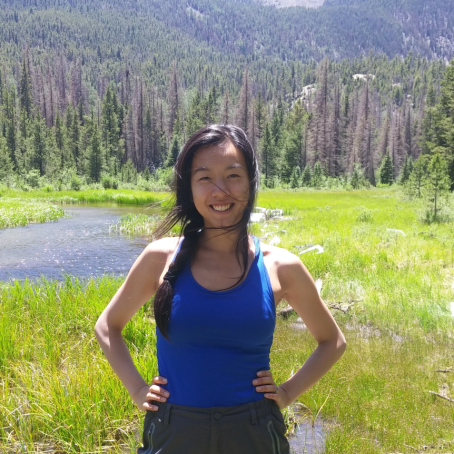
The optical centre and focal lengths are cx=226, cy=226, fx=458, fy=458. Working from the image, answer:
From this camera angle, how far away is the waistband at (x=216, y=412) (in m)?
1.74

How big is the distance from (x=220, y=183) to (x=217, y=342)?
672mm

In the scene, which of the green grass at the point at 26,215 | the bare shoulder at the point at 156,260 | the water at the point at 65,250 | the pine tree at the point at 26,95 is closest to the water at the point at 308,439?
the bare shoulder at the point at 156,260

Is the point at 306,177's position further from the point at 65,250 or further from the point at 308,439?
the point at 308,439

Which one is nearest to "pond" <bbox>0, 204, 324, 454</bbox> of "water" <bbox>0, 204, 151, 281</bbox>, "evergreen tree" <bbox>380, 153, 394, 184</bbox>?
"water" <bbox>0, 204, 151, 281</bbox>

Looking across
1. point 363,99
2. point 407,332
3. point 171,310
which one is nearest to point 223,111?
point 363,99

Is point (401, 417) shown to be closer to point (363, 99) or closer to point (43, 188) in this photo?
point (43, 188)

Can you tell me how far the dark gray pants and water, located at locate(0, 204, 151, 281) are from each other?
8.57 metres

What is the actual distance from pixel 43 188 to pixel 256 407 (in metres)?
46.6

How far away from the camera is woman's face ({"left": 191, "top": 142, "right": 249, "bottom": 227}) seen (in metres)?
1.99

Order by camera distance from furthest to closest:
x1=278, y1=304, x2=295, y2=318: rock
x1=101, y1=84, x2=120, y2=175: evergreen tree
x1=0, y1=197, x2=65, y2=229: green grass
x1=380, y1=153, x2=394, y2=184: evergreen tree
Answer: x1=101, y1=84, x2=120, y2=175: evergreen tree
x1=380, y1=153, x2=394, y2=184: evergreen tree
x1=0, y1=197, x2=65, y2=229: green grass
x1=278, y1=304, x2=295, y2=318: rock

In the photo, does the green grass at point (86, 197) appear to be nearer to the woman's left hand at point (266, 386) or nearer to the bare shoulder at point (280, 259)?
the bare shoulder at point (280, 259)

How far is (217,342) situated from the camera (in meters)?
1.76

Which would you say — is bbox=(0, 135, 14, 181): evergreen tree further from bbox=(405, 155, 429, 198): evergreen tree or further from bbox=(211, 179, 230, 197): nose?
bbox=(211, 179, 230, 197): nose

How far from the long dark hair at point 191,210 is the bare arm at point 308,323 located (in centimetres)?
21
